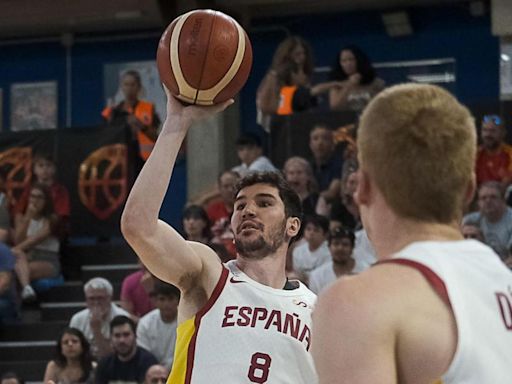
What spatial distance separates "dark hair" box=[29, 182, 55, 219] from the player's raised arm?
20.4 ft

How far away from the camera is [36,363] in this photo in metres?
9.36

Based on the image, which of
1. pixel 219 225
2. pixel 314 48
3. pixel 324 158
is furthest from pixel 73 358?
pixel 314 48

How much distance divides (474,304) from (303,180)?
709 cm

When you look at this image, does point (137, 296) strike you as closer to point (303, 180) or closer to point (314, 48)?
point (303, 180)

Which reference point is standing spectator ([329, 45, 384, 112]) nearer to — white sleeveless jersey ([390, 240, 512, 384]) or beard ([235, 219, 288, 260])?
beard ([235, 219, 288, 260])

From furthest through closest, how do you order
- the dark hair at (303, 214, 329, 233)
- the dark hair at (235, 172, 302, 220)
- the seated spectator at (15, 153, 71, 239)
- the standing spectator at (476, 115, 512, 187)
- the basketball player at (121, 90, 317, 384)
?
the seated spectator at (15, 153, 71, 239) → the standing spectator at (476, 115, 512, 187) → the dark hair at (303, 214, 329, 233) → the dark hair at (235, 172, 302, 220) → the basketball player at (121, 90, 317, 384)

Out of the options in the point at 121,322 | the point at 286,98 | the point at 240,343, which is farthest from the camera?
the point at 286,98

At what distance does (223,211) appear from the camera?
9.46 meters

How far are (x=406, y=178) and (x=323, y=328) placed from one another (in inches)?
12.3

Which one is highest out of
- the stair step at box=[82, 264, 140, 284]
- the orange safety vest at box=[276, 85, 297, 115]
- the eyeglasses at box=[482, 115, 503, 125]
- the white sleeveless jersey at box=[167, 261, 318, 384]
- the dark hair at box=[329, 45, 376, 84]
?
the dark hair at box=[329, 45, 376, 84]

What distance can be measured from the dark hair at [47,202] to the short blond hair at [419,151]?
8.14 metres

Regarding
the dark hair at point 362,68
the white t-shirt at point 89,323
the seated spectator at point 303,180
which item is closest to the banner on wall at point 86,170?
the white t-shirt at point 89,323

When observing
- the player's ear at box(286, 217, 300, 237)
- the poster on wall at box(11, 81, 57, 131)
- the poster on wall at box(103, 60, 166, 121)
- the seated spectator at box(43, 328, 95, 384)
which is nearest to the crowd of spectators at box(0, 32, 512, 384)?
the seated spectator at box(43, 328, 95, 384)

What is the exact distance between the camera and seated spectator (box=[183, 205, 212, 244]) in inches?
351
